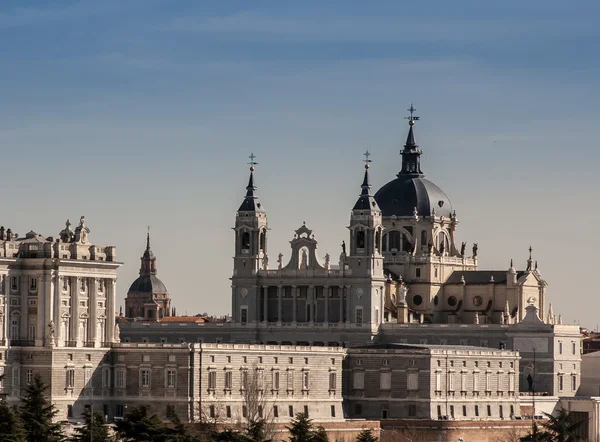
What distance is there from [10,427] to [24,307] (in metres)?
36.1

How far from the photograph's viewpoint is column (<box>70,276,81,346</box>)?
166m

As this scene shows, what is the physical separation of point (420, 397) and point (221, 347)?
1716 centimetres

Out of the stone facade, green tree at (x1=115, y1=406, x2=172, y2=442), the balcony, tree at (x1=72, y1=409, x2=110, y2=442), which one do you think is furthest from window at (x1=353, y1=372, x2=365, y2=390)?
green tree at (x1=115, y1=406, x2=172, y2=442)

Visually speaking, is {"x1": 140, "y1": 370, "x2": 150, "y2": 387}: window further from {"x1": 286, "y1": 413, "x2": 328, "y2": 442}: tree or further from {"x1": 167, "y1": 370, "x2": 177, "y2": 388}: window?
{"x1": 286, "y1": 413, "x2": 328, "y2": 442}: tree

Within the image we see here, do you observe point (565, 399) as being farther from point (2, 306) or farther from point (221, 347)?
point (2, 306)

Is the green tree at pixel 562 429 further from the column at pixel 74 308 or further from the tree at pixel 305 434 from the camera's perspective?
the column at pixel 74 308

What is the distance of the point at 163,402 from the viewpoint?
166500mm

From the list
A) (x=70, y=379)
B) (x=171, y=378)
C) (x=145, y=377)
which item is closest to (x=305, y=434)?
(x=171, y=378)

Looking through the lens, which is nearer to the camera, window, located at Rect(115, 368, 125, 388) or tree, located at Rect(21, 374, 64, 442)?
tree, located at Rect(21, 374, 64, 442)

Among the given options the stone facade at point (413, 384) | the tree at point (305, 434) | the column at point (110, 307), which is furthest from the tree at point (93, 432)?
the stone facade at point (413, 384)

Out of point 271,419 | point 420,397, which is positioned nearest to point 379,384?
point 420,397

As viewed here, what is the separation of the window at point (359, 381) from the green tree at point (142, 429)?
4519 centimetres

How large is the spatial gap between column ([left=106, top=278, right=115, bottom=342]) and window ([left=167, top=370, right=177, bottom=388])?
505 cm

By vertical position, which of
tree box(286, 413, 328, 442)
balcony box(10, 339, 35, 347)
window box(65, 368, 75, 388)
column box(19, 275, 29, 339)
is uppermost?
column box(19, 275, 29, 339)
